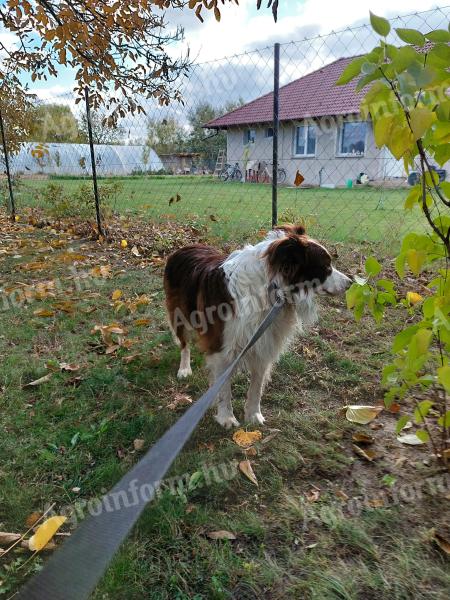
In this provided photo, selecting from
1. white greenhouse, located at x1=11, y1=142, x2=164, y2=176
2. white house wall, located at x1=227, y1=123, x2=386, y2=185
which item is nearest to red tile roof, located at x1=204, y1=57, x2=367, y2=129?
white house wall, located at x1=227, y1=123, x2=386, y2=185

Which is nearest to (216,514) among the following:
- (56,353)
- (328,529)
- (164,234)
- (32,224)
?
(328,529)

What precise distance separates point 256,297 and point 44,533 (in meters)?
1.77

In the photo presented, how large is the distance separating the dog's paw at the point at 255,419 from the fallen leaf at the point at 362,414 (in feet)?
1.90

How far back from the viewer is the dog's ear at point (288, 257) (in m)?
2.74

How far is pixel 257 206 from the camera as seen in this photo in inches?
474

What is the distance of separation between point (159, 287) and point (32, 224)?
19.3 ft

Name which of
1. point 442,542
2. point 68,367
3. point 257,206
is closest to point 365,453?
point 442,542

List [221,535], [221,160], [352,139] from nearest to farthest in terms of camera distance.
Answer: [221,535] → [221,160] → [352,139]

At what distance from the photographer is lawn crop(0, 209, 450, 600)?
1.86 meters

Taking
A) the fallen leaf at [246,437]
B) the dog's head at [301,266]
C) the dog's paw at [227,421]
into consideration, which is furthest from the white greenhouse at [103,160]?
the fallen leaf at [246,437]

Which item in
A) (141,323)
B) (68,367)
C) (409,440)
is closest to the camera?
(409,440)

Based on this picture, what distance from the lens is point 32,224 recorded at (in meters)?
10.1

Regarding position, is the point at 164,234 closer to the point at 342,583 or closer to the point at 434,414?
the point at 434,414

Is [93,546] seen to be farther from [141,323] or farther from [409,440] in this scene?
[141,323]
